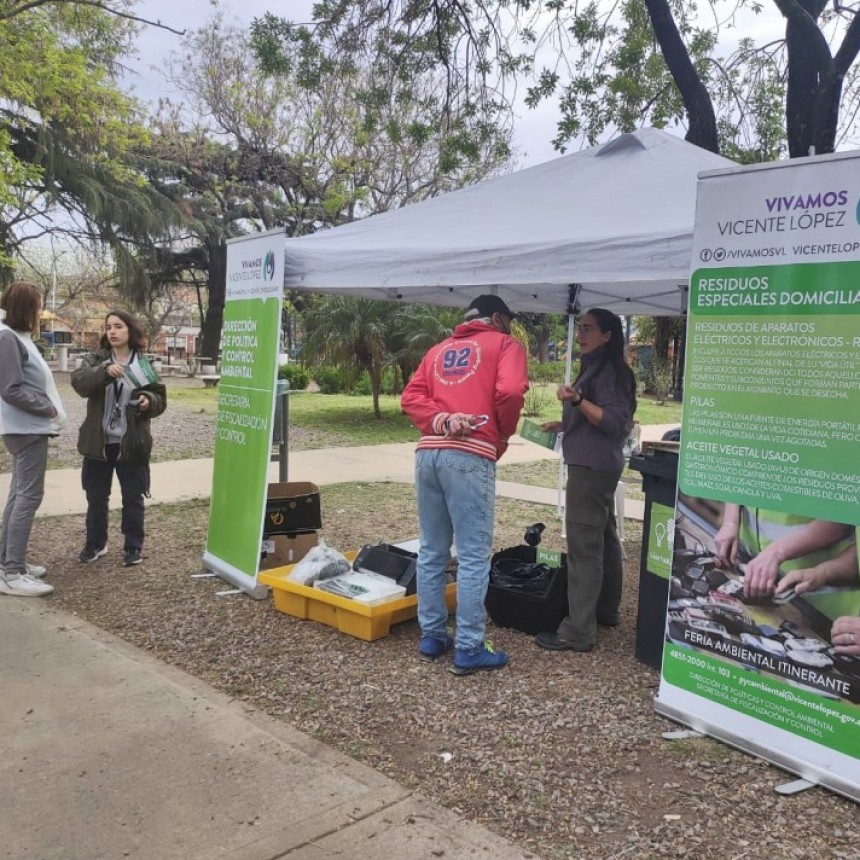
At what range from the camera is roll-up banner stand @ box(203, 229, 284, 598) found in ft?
16.6

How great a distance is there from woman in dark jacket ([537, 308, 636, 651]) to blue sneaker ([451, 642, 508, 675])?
429mm

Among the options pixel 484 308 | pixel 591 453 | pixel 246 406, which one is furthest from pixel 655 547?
pixel 246 406

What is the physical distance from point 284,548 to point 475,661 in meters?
1.98

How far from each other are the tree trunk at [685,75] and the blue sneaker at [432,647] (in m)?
6.15

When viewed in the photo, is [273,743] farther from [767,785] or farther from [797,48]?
[797,48]

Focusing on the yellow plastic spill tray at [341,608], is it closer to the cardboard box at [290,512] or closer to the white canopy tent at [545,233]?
the cardboard box at [290,512]

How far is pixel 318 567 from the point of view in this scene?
4.80 meters

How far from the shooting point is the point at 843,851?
8.72ft

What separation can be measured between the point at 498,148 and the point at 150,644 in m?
8.29

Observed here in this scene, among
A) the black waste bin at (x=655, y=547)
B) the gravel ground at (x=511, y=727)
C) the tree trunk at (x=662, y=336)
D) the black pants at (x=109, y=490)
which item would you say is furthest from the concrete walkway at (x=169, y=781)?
the tree trunk at (x=662, y=336)

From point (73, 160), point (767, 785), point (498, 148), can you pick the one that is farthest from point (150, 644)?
point (73, 160)

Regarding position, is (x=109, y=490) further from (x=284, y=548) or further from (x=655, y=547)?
(x=655, y=547)

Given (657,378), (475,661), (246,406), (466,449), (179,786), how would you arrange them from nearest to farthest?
(179,786)
(466,449)
(475,661)
(246,406)
(657,378)

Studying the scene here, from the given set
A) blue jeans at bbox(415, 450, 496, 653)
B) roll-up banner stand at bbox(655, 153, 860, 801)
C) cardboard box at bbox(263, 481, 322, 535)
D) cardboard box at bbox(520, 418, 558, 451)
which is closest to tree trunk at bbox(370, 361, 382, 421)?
cardboard box at bbox(263, 481, 322, 535)
